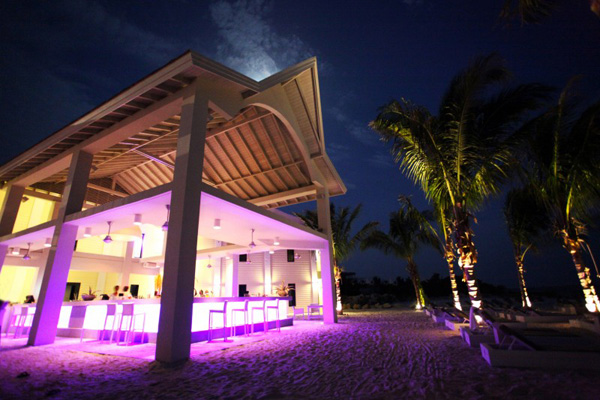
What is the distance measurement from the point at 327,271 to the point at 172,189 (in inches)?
333

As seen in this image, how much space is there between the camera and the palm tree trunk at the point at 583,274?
7680 mm

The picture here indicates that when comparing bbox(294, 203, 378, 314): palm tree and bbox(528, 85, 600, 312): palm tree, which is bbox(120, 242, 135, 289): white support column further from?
bbox(528, 85, 600, 312): palm tree

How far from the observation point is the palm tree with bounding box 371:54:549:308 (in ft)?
23.6

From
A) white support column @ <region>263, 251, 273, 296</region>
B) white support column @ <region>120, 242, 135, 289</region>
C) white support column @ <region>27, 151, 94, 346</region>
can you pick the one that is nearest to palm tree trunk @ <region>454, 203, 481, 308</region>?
white support column @ <region>27, 151, 94, 346</region>

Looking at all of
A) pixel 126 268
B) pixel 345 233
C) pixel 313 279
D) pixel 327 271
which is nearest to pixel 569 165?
pixel 327 271

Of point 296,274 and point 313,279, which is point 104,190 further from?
point 313,279

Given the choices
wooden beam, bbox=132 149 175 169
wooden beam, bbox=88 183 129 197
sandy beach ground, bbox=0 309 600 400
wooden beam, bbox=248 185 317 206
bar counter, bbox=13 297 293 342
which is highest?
wooden beam, bbox=132 149 175 169

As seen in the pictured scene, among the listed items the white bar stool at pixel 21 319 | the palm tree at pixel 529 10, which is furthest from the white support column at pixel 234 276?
the palm tree at pixel 529 10

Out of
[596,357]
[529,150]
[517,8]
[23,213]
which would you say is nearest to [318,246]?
[529,150]

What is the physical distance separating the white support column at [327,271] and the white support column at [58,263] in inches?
358

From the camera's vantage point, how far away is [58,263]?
306 inches

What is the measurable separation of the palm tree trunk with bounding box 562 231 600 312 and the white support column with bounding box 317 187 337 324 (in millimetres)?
8016

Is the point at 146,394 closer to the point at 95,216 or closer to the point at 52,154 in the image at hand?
the point at 95,216

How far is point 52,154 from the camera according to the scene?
938cm
